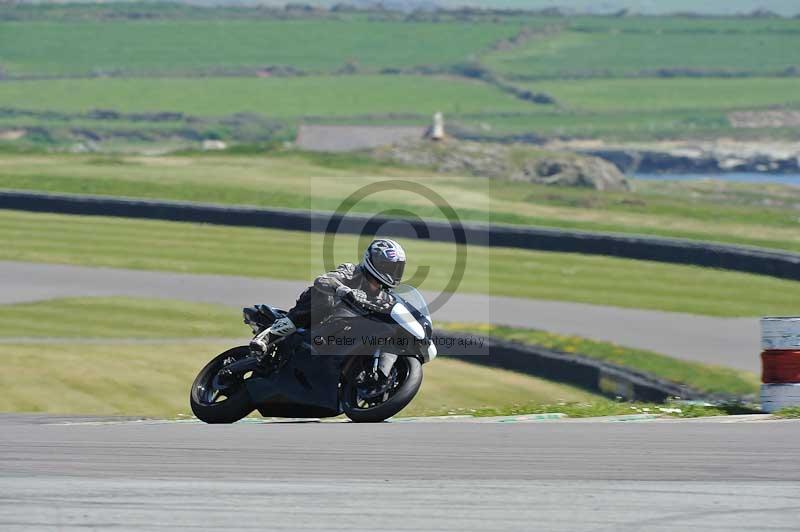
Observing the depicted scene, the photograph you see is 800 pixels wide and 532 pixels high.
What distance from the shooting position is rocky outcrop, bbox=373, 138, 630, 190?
4906 centimetres

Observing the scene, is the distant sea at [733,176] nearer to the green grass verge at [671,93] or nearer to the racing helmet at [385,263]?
the green grass verge at [671,93]

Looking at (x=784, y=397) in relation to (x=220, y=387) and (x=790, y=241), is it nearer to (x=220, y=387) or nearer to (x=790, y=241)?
(x=220, y=387)

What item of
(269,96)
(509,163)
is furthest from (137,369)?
(269,96)

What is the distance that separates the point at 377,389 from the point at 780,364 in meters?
3.68

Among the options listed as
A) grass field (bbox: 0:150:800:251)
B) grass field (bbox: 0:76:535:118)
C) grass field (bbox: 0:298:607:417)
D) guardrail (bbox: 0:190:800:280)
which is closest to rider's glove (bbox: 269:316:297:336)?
grass field (bbox: 0:298:607:417)

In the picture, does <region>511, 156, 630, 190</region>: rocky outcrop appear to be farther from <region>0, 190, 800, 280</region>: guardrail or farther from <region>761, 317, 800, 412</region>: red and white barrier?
<region>761, 317, 800, 412</region>: red and white barrier

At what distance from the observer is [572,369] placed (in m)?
20.2

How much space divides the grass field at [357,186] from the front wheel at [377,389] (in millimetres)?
23504

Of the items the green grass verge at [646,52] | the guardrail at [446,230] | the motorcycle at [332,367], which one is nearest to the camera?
the motorcycle at [332,367]

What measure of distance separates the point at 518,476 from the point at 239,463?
1802 mm

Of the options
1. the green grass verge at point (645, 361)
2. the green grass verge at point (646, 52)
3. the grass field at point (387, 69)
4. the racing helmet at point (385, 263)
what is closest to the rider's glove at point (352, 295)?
the racing helmet at point (385, 263)

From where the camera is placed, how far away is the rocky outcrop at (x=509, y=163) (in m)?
49.1

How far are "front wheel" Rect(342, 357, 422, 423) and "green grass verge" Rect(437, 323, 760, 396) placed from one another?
28.7 ft

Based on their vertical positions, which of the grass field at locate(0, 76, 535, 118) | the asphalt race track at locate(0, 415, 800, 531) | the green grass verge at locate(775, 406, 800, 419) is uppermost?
the grass field at locate(0, 76, 535, 118)
